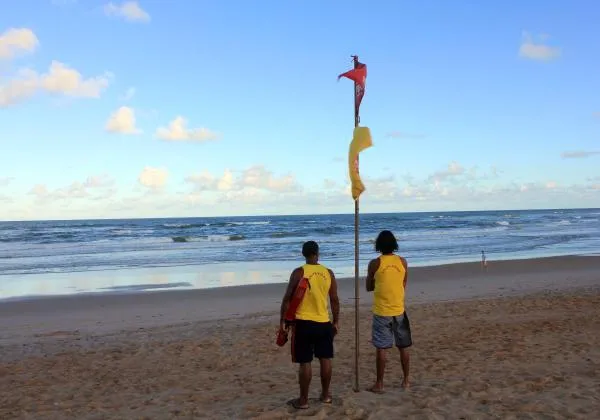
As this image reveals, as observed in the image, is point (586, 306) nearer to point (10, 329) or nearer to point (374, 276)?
point (374, 276)

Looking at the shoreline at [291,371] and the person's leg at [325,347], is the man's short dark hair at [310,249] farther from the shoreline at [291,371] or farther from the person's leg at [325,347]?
the shoreline at [291,371]

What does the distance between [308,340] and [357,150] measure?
1764mm

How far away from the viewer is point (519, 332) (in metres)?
8.93

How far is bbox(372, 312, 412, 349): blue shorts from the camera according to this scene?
566cm

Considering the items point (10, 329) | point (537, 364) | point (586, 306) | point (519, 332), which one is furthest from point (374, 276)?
point (10, 329)

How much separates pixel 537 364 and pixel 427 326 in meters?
3.04

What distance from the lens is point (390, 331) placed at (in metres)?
5.69

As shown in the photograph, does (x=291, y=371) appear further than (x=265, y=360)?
No

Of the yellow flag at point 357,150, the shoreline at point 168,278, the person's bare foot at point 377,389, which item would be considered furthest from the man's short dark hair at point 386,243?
the shoreline at point 168,278

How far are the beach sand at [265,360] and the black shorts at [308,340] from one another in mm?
496

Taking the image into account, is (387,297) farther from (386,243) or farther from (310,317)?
(310,317)

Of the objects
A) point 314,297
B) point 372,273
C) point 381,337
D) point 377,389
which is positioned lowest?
point 377,389

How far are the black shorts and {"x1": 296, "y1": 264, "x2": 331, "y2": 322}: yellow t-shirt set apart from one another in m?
0.05

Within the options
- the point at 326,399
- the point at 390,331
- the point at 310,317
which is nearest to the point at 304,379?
the point at 326,399
